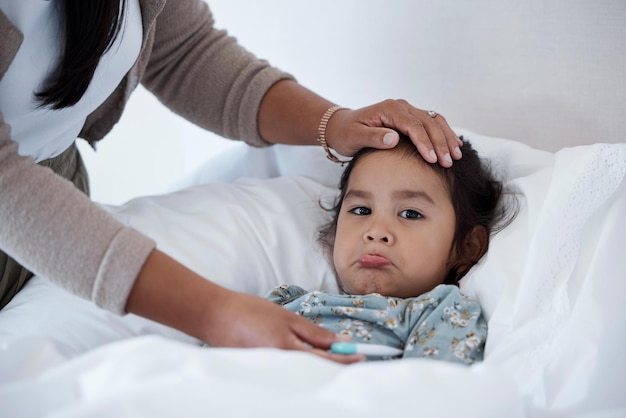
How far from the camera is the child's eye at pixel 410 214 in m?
1.12

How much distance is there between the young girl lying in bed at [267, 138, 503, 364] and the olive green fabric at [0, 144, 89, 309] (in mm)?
399

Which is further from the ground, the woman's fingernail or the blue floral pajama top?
the woman's fingernail

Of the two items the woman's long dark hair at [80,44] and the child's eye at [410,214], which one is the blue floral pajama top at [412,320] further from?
the woman's long dark hair at [80,44]

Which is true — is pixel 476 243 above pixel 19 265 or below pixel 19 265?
above

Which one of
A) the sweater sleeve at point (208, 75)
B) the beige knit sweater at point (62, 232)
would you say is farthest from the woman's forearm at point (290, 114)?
the beige knit sweater at point (62, 232)

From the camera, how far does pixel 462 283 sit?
1.10m

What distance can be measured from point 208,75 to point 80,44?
42 centimetres

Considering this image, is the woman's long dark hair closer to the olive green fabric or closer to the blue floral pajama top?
the olive green fabric

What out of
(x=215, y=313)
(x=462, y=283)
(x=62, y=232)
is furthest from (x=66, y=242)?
(x=462, y=283)

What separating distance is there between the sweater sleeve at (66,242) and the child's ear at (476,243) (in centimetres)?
54

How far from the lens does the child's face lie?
43.1 inches

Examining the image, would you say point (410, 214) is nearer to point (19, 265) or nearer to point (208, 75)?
point (208, 75)

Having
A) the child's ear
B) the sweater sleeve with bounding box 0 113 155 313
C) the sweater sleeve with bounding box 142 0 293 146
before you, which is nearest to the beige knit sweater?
the sweater sleeve with bounding box 0 113 155 313

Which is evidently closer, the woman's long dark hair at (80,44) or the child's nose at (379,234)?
the woman's long dark hair at (80,44)
